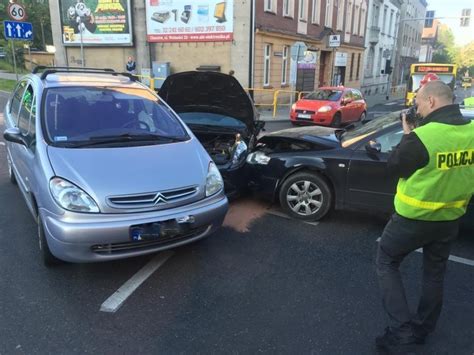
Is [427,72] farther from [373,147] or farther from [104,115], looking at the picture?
[104,115]

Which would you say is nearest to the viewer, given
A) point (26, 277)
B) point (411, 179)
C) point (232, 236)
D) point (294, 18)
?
point (411, 179)

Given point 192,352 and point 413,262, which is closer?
point 192,352

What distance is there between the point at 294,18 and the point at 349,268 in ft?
67.9

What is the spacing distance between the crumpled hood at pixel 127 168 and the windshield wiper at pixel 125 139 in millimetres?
142

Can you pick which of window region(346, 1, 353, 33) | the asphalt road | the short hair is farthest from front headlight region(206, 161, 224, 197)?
window region(346, 1, 353, 33)

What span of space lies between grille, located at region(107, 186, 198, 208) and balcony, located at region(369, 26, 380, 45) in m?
38.8

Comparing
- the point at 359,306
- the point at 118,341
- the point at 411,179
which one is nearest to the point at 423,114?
the point at 411,179

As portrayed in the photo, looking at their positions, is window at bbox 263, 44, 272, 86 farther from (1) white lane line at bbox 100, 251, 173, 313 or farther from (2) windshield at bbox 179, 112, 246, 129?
(1) white lane line at bbox 100, 251, 173, 313

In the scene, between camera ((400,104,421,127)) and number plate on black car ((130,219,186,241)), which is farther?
number plate on black car ((130,219,186,241))

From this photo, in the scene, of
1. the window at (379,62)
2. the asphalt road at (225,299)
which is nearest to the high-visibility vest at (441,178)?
the asphalt road at (225,299)

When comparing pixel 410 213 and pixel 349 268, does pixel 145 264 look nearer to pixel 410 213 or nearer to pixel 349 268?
pixel 349 268

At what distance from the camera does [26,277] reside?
3391 mm

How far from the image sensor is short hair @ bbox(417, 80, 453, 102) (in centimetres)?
237

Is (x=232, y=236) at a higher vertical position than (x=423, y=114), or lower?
lower
